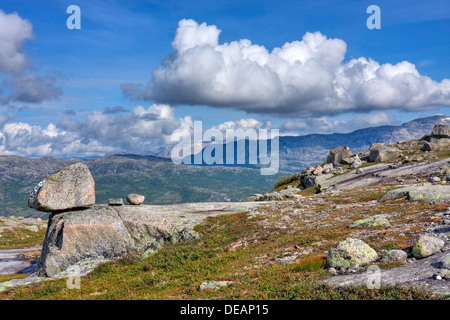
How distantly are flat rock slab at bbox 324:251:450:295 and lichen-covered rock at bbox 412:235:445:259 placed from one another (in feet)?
1.56

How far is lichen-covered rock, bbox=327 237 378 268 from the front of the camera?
18422 millimetres

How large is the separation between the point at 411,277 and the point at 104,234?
31.9 meters

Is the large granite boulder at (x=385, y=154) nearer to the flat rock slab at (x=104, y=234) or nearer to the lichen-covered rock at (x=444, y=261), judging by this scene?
the flat rock slab at (x=104, y=234)

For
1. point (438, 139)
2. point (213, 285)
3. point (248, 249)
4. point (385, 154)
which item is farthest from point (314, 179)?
point (213, 285)

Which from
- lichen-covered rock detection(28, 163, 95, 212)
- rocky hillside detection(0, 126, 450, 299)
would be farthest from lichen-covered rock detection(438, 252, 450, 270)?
lichen-covered rock detection(28, 163, 95, 212)

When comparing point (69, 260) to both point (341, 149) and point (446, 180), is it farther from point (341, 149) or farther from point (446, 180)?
point (341, 149)

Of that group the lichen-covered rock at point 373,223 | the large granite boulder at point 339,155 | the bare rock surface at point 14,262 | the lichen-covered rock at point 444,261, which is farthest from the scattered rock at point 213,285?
the large granite boulder at point 339,155

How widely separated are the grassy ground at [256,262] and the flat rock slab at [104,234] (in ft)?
8.28

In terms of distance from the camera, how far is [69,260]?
33.8 metres

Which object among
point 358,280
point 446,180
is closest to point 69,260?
point 358,280

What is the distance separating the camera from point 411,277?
581 inches

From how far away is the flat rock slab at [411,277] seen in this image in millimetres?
13459

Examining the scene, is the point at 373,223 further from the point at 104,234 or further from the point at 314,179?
the point at 314,179

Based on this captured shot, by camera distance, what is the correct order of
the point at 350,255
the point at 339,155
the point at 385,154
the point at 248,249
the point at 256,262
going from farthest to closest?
1. the point at 339,155
2. the point at 385,154
3. the point at 248,249
4. the point at 256,262
5. the point at 350,255
